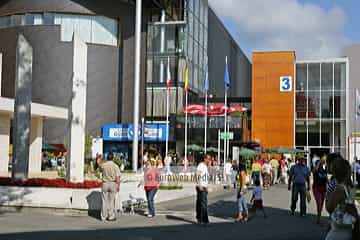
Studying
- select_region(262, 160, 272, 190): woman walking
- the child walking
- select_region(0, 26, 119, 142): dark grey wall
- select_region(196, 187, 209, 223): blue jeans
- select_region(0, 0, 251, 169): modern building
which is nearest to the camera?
select_region(196, 187, 209, 223): blue jeans

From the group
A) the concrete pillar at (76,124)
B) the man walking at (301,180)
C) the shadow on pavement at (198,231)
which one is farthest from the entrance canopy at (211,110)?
the shadow on pavement at (198,231)

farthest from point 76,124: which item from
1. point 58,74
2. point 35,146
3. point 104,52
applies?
point 104,52

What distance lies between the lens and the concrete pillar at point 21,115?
1828 centimetres

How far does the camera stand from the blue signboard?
49.9 m

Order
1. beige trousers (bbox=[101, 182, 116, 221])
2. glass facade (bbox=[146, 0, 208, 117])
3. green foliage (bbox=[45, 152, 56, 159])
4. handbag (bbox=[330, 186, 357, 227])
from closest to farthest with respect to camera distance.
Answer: handbag (bbox=[330, 186, 357, 227]) → beige trousers (bbox=[101, 182, 116, 221]) → green foliage (bbox=[45, 152, 56, 159]) → glass facade (bbox=[146, 0, 208, 117])

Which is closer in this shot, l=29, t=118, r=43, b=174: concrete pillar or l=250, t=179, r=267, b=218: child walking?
l=250, t=179, r=267, b=218: child walking

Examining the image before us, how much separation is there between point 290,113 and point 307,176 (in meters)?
38.6

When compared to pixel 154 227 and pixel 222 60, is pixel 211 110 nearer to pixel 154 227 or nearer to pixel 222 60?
pixel 222 60

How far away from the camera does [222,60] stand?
245ft

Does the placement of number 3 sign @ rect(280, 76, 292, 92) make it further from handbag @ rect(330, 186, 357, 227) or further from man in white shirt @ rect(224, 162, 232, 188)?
handbag @ rect(330, 186, 357, 227)

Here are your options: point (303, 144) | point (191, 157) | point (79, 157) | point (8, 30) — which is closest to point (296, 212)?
point (79, 157)

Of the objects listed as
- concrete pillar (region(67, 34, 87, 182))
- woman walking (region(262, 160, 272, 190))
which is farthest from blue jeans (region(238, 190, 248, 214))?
woman walking (region(262, 160, 272, 190))

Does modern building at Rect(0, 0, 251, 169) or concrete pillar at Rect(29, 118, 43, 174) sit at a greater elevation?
modern building at Rect(0, 0, 251, 169)

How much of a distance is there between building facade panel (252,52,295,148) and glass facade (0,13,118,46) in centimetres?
1415
